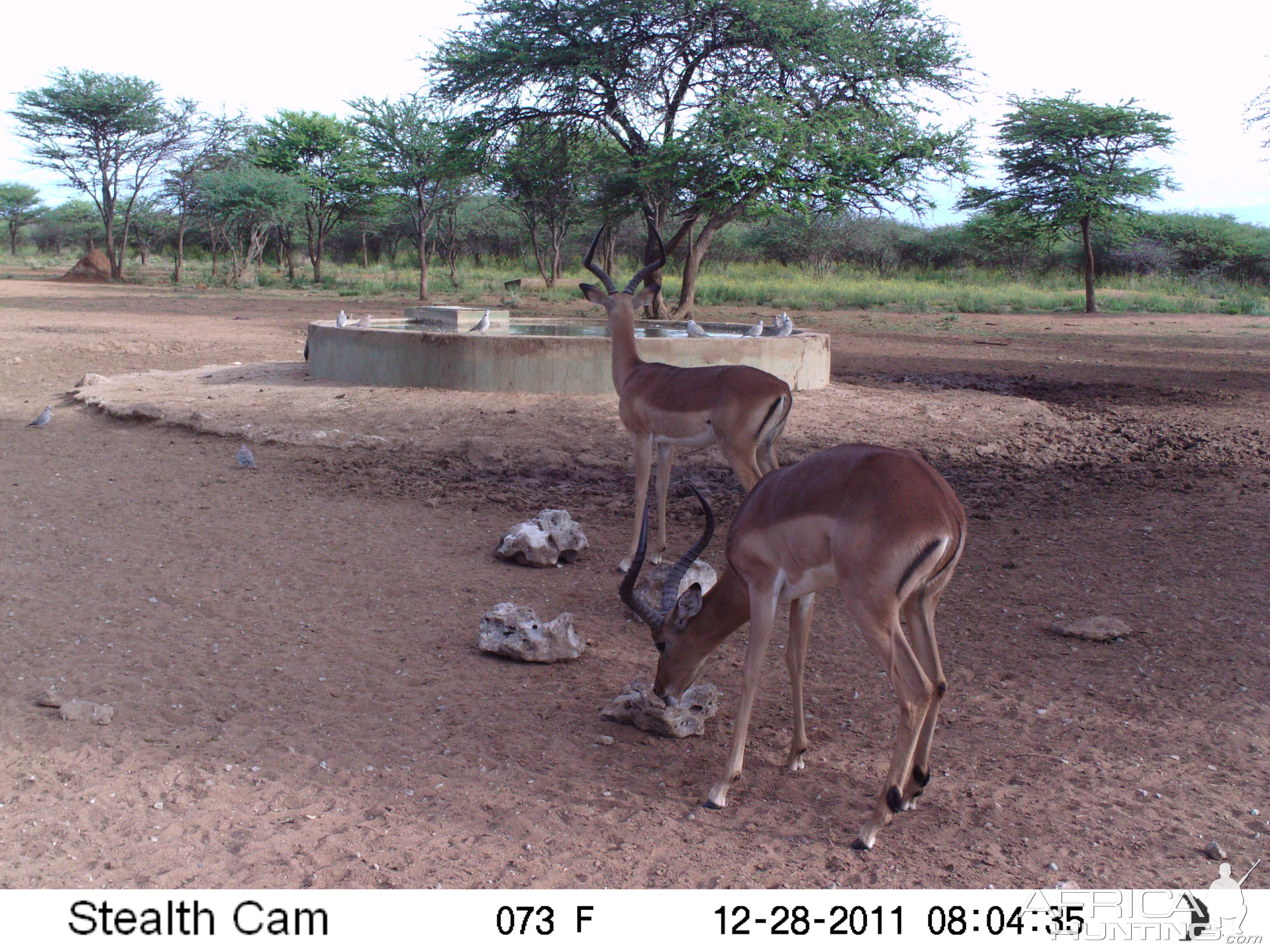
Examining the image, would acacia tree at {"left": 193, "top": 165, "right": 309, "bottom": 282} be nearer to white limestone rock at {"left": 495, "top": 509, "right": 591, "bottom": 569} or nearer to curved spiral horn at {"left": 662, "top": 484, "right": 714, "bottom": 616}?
white limestone rock at {"left": 495, "top": 509, "right": 591, "bottom": 569}

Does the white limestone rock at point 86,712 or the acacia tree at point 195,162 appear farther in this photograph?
the acacia tree at point 195,162

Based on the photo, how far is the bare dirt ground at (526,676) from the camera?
3.15 m

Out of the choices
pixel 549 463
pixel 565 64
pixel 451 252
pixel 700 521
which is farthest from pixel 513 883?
pixel 451 252

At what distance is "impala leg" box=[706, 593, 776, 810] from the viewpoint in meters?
3.49

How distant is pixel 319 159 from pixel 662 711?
40.2 meters

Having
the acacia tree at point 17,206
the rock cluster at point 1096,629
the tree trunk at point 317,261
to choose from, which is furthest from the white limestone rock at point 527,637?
the acacia tree at point 17,206

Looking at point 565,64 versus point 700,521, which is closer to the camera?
point 700,521

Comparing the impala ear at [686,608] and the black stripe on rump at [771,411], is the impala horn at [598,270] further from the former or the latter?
the impala ear at [686,608]

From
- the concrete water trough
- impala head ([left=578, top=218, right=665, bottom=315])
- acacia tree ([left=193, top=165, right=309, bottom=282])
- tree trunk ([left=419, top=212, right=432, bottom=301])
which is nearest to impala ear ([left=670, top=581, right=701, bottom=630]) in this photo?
impala head ([left=578, top=218, right=665, bottom=315])

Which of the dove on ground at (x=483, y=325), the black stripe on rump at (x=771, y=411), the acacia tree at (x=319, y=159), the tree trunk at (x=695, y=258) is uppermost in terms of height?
the acacia tree at (x=319, y=159)

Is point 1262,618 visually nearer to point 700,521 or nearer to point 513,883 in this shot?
point 700,521

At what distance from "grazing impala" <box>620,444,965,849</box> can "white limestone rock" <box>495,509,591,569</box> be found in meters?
2.30

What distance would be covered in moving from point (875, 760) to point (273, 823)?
2176 millimetres

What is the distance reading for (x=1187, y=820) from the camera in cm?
334
